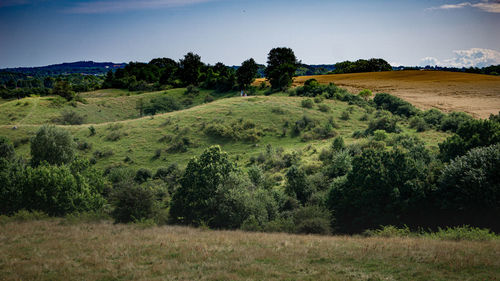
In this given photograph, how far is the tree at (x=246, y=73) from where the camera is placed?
89.1 metres

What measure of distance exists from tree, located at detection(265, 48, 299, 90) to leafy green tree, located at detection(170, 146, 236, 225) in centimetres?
5993

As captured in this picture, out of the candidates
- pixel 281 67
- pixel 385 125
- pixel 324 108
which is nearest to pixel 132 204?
pixel 385 125

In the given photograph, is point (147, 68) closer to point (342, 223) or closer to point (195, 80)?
point (195, 80)

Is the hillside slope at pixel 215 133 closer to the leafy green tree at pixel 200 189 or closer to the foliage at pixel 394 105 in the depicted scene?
the foliage at pixel 394 105

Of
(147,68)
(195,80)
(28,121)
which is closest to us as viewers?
(28,121)

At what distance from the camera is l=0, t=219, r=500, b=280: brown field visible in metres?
12.1

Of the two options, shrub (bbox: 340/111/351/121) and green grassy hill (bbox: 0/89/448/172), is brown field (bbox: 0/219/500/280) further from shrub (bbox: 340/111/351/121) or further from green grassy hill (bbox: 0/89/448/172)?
shrub (bbox: 340/111/351/121)

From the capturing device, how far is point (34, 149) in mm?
41562

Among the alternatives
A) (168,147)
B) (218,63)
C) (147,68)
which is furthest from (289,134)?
(147,68)

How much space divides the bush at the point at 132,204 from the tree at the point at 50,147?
21.6 m

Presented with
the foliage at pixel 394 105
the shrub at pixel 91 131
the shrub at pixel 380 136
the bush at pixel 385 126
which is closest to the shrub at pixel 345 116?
the bush at pixel 385 126

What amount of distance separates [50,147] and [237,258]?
3711 cm

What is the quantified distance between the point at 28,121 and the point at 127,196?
59922mm

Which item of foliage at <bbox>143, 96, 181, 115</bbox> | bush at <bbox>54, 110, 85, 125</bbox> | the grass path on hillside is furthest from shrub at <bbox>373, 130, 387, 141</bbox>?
the grass path on hillside
